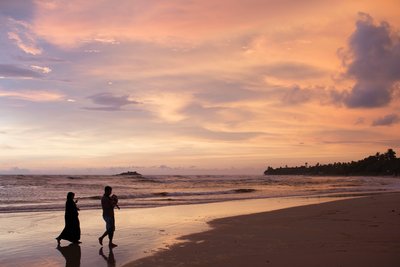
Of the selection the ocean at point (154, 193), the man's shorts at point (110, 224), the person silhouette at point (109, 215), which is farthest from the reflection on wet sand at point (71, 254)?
the ocean at point (154, 193)

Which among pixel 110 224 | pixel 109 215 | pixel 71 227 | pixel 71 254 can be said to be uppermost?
pixel 109 215

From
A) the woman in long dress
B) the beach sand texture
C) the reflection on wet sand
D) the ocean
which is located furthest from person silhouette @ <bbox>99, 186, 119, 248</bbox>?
the ocean

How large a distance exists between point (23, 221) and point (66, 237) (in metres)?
6.27

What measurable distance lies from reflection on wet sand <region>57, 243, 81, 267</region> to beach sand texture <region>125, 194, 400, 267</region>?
1.54m

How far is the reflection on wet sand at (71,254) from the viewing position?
1005 centimetres

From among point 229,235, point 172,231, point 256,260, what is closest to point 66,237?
point 172,231

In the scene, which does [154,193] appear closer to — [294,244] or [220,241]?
[220,241]

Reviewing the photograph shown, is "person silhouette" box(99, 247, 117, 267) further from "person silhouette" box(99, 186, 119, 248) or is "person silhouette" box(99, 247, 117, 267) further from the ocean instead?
the ocean

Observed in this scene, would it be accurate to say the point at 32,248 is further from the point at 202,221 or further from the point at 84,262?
the point at 202,221

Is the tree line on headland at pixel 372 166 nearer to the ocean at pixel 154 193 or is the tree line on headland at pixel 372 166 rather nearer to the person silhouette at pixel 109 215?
the ocean at pixel 154 193

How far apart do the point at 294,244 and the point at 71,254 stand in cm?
599

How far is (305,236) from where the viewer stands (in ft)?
41.2

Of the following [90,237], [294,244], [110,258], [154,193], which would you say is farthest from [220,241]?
[154,193]

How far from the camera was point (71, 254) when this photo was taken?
1104 cm
